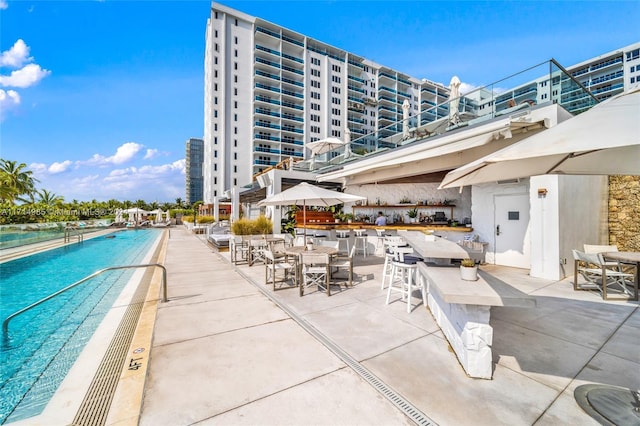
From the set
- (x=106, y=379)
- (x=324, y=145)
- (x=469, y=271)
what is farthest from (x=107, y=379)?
(x=324, y=145)

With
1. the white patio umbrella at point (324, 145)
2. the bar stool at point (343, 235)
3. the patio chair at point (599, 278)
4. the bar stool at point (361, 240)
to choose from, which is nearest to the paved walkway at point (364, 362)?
the patio chair at point (599, 278)

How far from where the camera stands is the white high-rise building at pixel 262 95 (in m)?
38.2

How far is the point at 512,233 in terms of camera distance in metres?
7.27

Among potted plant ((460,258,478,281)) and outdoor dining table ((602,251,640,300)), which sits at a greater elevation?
potted plant ((460,258,478,281))

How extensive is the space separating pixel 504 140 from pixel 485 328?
6167 mm

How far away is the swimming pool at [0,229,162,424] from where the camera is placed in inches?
97.2

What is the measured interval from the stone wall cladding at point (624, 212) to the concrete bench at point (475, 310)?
705cm

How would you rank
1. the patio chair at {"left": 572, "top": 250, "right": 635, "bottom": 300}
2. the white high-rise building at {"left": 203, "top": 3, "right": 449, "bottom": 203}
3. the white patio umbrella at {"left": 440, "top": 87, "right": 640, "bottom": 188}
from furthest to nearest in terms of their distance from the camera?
1. the white high-rise building at {"left": 203, "top": 3, "right": 449, "bottom": 203}
2. the patio chair at {"left": 572, "top": 250, "right": 635, "bottom": 300}
3. the white patio umbrella at {"left": 440, "top": 87, "right": 640, "bottom": 188}

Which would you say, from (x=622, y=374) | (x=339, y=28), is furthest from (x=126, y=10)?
(x=339, y=28)

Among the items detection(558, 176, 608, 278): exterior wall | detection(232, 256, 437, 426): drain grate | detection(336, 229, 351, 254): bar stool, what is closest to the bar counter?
detection(336, 229, 351, 254): bar stool

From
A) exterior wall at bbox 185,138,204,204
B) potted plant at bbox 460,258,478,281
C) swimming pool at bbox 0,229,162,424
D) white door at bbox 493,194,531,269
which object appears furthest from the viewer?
exterior wall at bbox 185,138,204,204

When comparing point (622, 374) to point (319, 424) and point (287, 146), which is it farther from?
point (287, 146)

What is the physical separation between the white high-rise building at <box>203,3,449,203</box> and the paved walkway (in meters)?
37.3

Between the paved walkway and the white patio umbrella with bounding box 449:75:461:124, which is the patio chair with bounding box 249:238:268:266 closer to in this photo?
the paved walkway
